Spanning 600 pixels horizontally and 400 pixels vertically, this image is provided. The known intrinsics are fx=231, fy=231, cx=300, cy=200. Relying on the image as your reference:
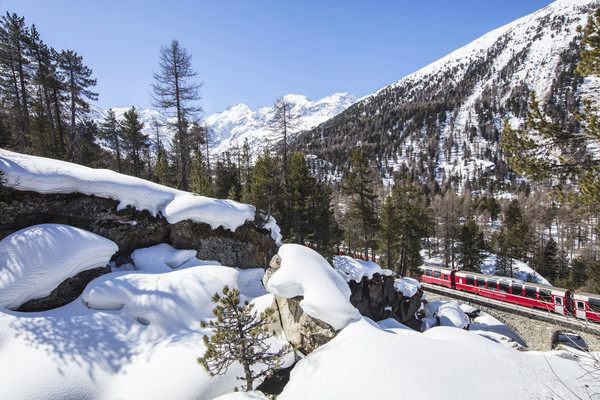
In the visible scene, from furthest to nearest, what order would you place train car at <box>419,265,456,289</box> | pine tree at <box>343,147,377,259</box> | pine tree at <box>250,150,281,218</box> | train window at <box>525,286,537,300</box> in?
1. train car at <box>419,265,456,289</box>
2. pine tree at <box>343,147,377,259</box>
3. train window at <box>525,286,537,300</box>
4. pine tree at <box>250,150,281,218</box>

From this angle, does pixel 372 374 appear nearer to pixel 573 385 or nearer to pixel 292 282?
pixel 292 282

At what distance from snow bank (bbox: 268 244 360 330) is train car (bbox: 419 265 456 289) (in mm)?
24533

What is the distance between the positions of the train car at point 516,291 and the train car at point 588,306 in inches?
26.2

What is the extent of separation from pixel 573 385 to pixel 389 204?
60.4ft

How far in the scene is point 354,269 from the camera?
15156 millimetres

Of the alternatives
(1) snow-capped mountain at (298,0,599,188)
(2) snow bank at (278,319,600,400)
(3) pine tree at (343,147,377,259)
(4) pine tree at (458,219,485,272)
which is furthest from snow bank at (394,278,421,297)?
(1) snow-capped mountain at (298,0,599,188)

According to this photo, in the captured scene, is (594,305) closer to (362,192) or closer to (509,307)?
(509,307)

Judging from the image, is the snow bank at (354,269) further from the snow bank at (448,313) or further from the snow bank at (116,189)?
the snow bank at (448,313)

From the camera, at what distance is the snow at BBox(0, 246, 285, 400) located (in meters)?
4.54

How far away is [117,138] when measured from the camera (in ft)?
81.9

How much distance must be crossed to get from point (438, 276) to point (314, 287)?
27018 mm

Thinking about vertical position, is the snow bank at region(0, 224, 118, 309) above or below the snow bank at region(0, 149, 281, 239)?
below

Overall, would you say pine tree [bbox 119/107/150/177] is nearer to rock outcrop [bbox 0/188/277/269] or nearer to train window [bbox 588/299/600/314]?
rock outcrop [bbox 0/188/277/269]

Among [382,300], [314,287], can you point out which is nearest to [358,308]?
[382,300]
